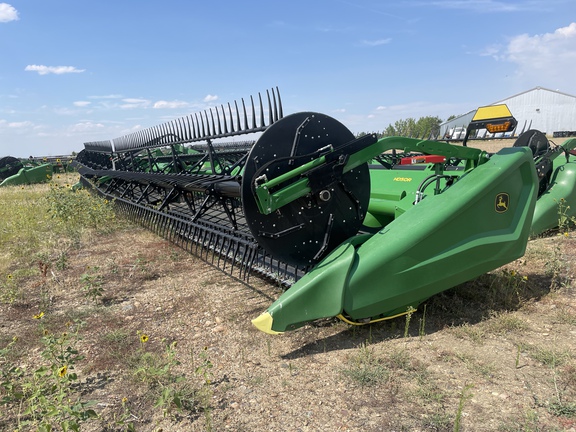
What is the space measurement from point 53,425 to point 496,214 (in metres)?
3.34

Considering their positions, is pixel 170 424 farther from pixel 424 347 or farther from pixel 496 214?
pixel 496 214

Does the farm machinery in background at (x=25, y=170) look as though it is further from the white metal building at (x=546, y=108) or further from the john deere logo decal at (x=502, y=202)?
the white metal building at (x=546, y=108)

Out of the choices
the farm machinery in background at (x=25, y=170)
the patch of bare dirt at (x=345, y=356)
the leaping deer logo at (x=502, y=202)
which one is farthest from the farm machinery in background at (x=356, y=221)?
the farm machinery in background at (x=25, y=170)

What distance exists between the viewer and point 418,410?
2.37 metres

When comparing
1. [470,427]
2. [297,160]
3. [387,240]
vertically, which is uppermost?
[297,160]

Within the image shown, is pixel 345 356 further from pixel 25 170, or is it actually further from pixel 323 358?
pixel 25 170

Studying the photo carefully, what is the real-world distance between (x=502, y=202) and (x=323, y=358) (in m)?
1.85

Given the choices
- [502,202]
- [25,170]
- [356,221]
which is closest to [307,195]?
[356,221]

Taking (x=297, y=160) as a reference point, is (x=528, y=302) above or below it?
below

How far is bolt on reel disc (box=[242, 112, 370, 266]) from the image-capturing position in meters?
3.27

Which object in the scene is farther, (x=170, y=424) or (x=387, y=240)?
(x=387, y=240)

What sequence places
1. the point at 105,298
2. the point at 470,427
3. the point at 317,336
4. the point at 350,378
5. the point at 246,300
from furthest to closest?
the point at 105,298, the point at 246,300, the point at 317,336, the point at 350,378, the point at 470,427

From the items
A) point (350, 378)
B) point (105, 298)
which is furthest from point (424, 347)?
point (105, 298)

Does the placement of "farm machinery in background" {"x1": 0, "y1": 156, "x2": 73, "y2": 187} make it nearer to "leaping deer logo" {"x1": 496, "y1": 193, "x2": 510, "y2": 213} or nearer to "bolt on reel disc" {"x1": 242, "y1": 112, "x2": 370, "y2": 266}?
"bolt on reel disc" {"x1": 242, "y1": 112, "x2": 370, "y2": 266}
